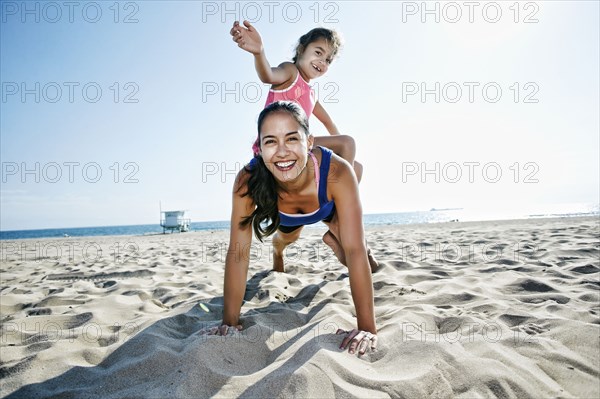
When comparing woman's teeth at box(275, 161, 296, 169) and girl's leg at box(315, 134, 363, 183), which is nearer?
woman's teeth at box(275, 161, 296, 169)

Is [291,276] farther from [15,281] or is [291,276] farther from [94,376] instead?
[15,281]

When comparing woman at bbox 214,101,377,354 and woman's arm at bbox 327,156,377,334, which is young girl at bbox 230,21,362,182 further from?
woman's arm at bbox 327,156,377,334

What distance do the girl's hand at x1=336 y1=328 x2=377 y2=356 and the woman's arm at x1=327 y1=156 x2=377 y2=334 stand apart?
7cm

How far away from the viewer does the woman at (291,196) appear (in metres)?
2.14

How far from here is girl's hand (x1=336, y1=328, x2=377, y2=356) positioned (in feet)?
5.84

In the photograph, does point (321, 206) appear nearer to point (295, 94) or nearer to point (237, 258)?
point (237, 258)

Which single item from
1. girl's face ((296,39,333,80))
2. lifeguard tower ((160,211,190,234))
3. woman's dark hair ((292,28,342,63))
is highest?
woman's dark hair ((292,28,342,63))

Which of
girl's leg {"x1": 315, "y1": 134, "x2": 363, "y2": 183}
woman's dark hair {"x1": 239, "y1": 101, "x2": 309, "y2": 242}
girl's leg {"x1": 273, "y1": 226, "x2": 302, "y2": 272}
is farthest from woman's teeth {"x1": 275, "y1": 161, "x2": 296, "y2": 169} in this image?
girl's leg {"x1": 273, "y1": 226, "x2": 302, "y2": 272}

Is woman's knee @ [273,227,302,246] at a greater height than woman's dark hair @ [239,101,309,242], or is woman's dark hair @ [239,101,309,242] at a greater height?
woman's dark hair @ [239,101,309,242]

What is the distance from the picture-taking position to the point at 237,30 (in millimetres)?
2416

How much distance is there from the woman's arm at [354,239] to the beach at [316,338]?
17 centimetres

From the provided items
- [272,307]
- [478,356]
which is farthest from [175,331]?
[478,356]

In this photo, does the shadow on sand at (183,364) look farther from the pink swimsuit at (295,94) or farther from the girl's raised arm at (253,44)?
the girl's raised arm at (253,44)

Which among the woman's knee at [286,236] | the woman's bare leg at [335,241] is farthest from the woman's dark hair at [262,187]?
the woman's knee at [286,236]
